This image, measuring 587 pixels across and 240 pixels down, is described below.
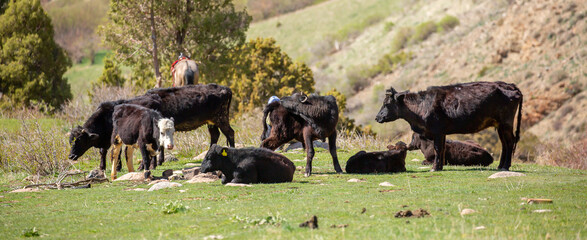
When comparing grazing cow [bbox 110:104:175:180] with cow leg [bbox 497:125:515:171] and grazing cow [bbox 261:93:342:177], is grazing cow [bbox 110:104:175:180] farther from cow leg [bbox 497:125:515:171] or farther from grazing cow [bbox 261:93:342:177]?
cow leg [bbox 497:125:515:171]

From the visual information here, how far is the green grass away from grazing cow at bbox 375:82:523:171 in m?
2.00

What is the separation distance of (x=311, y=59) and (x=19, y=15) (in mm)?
71569

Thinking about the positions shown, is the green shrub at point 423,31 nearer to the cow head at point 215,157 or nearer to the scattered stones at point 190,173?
the scattered stones at point 190,173

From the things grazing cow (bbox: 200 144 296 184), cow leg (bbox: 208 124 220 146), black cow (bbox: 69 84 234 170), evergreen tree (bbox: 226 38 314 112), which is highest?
evergreen tree (bbox: 226 38 314 112)

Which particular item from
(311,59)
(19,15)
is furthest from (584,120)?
(311,59)

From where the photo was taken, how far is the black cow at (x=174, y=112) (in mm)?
17625

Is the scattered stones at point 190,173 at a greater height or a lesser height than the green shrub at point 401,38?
lesser

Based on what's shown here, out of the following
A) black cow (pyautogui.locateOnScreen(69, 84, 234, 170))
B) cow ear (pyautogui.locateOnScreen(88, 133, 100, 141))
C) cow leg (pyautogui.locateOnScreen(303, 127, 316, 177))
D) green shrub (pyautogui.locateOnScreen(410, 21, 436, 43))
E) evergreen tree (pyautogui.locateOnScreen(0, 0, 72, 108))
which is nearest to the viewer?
cow leg (pyautogui.locateOnScreen(303, 127, 316, 177))

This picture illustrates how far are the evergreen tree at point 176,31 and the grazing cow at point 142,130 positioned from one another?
21.4m

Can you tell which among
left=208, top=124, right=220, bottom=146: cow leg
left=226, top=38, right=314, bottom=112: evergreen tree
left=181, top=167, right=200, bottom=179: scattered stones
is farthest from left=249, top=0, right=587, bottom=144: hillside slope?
left=181, top=167, right=200, bottom=179: scattered stones

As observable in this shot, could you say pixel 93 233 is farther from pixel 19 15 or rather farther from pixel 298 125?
pixel 19 15

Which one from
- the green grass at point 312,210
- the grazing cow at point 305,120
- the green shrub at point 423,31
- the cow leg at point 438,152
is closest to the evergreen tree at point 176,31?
the grazing cow at point 305,120

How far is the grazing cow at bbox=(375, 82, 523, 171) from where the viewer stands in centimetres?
1639

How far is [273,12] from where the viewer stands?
14075 centimetres
